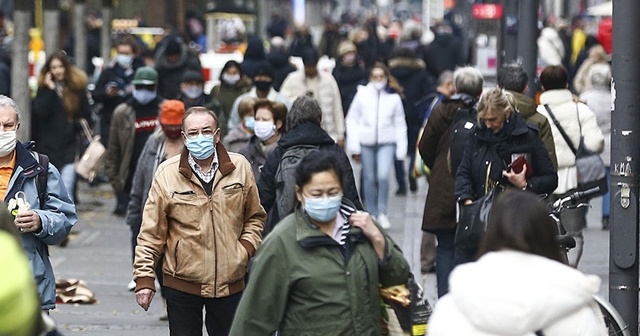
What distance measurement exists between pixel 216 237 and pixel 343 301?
1.93 meters

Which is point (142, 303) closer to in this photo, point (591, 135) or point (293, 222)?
point (293, 222)

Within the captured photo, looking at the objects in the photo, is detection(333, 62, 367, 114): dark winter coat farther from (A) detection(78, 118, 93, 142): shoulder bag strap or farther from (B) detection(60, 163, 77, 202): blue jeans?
(B) detection(60, 163, 77, 202): blue jeans

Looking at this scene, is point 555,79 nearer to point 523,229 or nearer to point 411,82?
point 523,229

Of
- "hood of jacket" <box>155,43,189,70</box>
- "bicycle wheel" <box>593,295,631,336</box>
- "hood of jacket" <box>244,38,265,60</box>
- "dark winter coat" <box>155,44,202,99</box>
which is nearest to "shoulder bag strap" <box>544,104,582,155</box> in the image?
"bicycle wheel" <box>593,295,631,336</box>

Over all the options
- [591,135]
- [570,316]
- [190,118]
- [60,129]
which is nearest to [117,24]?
[60,129]

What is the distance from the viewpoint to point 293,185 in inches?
354

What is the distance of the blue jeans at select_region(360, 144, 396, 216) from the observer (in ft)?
52.9

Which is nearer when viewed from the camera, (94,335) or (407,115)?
(94,335)

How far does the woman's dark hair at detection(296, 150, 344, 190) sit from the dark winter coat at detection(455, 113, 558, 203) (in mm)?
3189

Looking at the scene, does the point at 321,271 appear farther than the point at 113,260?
No

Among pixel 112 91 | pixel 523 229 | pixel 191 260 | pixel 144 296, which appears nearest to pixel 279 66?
pixel 112 91

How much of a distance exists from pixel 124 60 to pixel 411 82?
3643 millimetres

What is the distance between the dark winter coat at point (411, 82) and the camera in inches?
793

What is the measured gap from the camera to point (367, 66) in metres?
28.2
